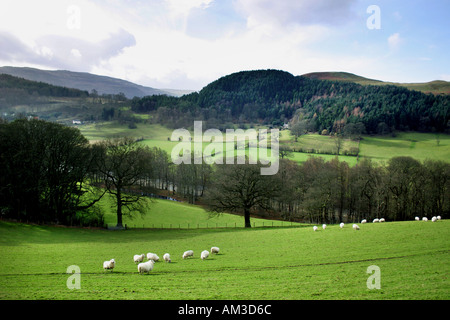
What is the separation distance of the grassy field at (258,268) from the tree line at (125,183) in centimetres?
1526

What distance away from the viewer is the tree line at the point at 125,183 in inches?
1692

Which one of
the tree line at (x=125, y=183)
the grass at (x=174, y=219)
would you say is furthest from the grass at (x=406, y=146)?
the grass at (x=174, y=219)

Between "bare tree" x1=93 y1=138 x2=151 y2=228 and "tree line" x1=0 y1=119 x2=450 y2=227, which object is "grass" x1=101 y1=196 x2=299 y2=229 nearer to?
→ "tree line" x1=0 y1=119 x2=450 y2=227

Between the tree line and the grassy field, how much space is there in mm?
15264

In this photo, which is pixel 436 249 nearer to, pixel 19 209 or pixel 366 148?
pixel 19 209

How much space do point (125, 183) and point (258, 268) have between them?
35836mm

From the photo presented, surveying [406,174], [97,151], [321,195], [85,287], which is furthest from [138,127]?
[85,287]

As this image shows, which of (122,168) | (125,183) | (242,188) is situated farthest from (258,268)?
(122,168)

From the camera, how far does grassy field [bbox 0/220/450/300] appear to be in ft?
42.4

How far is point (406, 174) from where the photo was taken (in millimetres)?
58469

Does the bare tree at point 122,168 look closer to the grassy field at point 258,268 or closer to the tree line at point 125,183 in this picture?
the tree line at point 125,183
